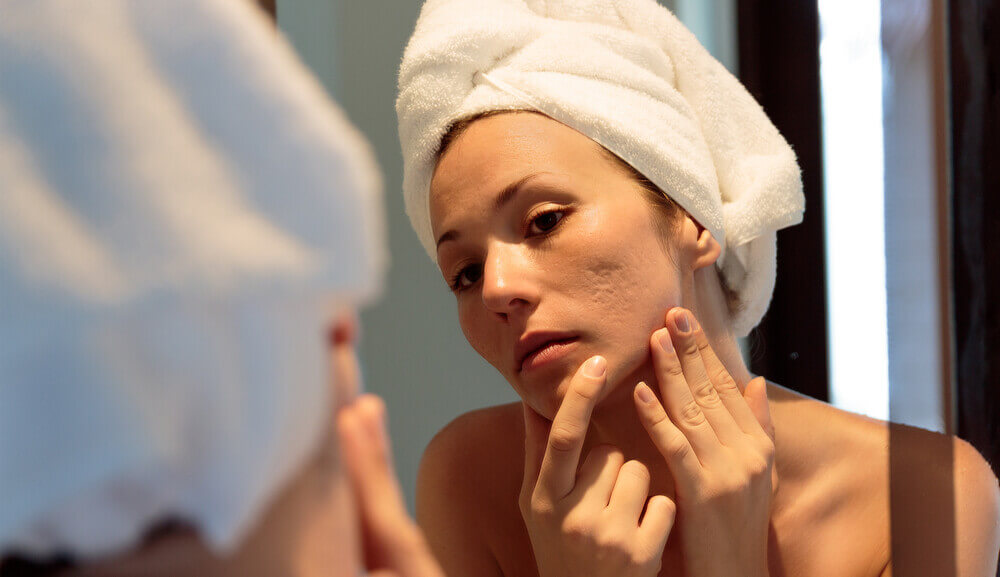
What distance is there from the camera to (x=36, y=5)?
202 millimetres

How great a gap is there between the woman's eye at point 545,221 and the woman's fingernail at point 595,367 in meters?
0.08

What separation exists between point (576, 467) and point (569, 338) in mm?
76

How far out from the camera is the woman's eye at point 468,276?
487mm

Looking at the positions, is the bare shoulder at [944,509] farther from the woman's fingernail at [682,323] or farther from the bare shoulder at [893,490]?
the woman's fingernail at [682,323]

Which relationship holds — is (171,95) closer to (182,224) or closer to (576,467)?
(182,224)

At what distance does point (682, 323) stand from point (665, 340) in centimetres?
2

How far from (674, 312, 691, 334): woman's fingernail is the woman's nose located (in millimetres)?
96

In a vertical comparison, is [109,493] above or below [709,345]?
above

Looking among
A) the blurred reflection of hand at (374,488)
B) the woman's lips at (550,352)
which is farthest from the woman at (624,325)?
the blurred reflection of hand at (374,488)

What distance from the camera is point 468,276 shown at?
49cm

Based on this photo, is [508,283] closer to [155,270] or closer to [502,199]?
[502,199]

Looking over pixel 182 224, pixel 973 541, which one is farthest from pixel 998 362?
pixel 182 224

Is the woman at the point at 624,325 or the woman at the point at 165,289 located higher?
the woman at the point at 165,289

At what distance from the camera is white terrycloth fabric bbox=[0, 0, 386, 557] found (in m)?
0.18
